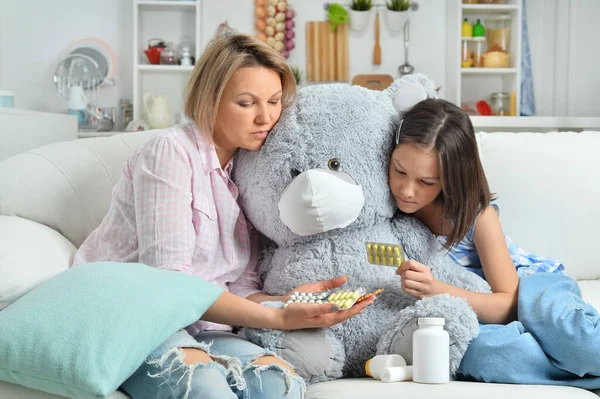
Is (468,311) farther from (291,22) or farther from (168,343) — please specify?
(291,22)

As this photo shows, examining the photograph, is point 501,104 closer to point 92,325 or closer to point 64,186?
point 64,186

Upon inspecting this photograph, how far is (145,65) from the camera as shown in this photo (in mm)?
4086

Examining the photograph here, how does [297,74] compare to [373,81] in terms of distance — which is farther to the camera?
[373,81]

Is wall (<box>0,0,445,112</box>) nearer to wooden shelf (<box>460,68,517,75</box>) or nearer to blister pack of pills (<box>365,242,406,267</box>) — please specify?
wooden shelf (<box>460,68,517,75</box>)

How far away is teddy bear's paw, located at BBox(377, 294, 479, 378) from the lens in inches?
50.9

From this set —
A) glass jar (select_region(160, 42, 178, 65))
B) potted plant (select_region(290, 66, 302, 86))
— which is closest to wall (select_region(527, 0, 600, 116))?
potted plant (select_region(290, 66, 302, 86))

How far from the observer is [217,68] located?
1.45 metres

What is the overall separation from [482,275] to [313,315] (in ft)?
1.57

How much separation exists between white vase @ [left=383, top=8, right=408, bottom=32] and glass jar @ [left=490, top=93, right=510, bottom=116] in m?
0.68

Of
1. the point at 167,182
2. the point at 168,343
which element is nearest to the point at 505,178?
the point at 167,182

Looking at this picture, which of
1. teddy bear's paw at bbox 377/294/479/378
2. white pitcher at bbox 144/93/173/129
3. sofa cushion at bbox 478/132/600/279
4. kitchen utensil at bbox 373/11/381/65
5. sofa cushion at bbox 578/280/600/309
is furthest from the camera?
kitchen utensil at bbox 373/11/381/65

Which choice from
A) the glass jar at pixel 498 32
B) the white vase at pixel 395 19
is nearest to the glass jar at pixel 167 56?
the white vase at pixel 395 19

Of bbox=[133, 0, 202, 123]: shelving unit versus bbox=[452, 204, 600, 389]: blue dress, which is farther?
bbox=[133, 0, 202, 123]: shelving unit

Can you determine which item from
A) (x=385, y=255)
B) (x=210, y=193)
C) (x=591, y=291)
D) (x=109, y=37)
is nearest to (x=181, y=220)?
(x=210, y=193)
